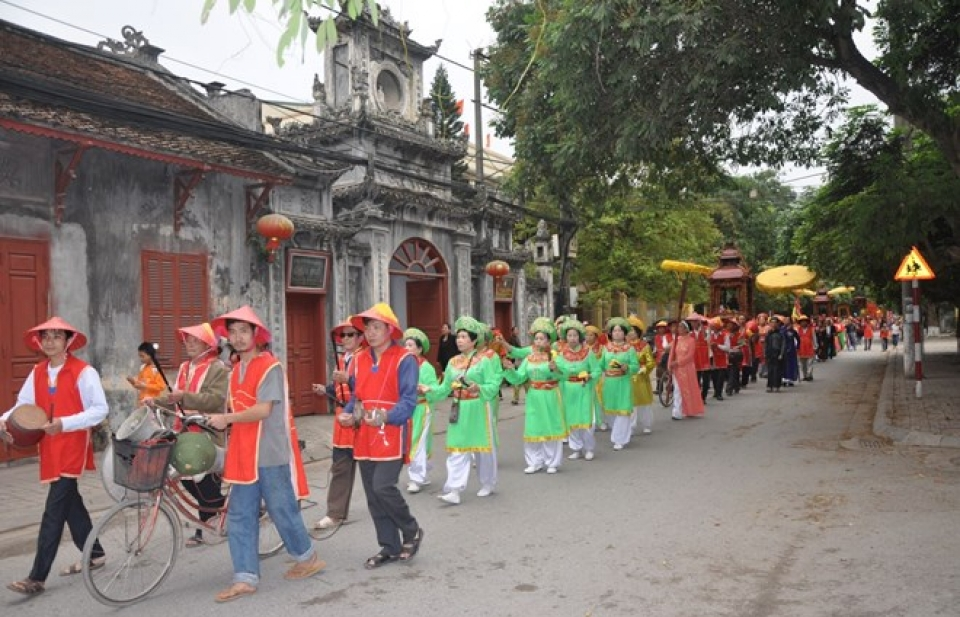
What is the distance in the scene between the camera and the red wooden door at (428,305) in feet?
67.2

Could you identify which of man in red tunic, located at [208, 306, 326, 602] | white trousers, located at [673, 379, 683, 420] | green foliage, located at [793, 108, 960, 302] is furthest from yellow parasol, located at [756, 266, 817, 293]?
man in red tunic, located at [208, 306, 326, 602]

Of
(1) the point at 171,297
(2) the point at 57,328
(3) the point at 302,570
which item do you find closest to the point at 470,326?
(3) the point at 302,570

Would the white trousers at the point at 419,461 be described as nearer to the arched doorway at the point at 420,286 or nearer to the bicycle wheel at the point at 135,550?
the bicycle wheel at the point at 135,550

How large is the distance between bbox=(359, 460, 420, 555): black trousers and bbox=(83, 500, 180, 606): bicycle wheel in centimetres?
129

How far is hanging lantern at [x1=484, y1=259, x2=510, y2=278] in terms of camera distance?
846 inches

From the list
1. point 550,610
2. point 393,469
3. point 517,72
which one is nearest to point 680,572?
point 550,610

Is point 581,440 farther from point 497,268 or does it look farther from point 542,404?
point 497,268

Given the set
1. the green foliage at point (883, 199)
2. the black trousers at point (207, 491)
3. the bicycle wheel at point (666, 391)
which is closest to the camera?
the black trousers at point (207, 491)

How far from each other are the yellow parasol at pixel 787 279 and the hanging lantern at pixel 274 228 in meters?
16.1

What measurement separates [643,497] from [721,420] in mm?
6644

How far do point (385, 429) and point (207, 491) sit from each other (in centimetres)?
151

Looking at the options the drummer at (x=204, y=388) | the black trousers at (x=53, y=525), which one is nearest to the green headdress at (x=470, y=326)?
the drummer at (x=204, y=388)

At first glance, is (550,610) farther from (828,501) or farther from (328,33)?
(828,501)

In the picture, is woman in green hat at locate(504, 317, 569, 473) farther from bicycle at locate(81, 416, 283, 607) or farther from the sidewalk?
the sidewalk
